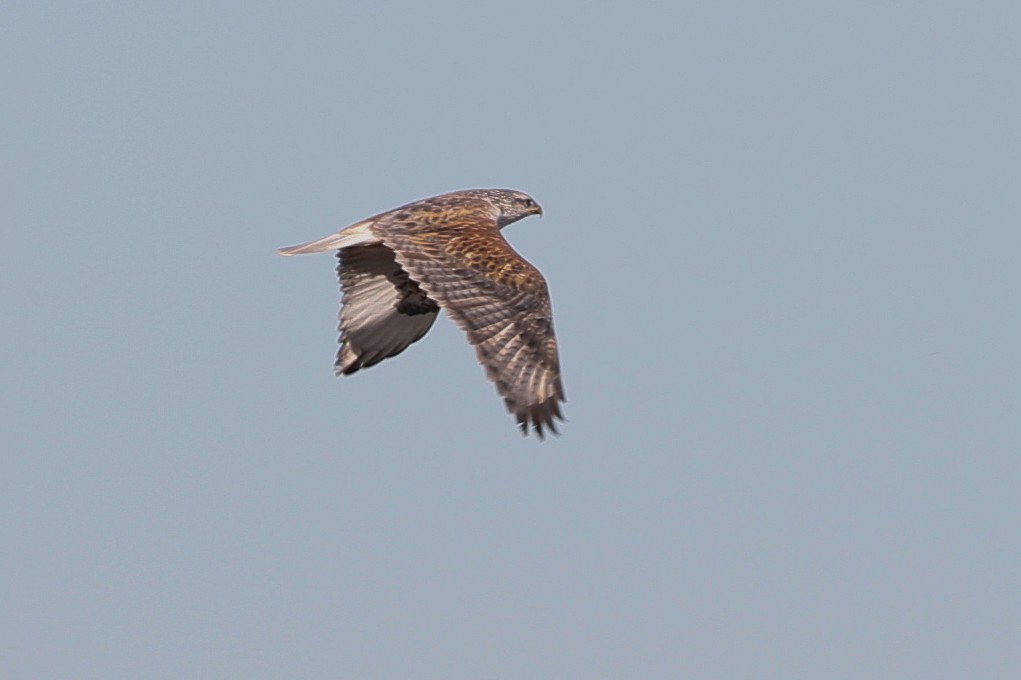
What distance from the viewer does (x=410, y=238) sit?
21125 millimetres

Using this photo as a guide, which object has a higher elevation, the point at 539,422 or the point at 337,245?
the point at 337,245

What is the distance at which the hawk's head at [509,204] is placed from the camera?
23859mm

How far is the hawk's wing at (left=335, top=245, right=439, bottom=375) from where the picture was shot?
22.6 m

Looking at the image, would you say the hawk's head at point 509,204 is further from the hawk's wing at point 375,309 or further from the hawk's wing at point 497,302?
the hawk's wing at point 497,302

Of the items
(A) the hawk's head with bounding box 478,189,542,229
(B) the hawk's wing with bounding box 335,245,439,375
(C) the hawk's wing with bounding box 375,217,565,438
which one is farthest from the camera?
(A) the hawk's head with bounding box 478,189,542,229

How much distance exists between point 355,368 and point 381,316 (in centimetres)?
67

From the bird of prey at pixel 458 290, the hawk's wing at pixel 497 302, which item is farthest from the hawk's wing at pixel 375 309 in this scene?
the hawk's wing at pixel 497 302

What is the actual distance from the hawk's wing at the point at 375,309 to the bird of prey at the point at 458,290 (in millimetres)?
11

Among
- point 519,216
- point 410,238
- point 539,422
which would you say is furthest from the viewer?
point 519,216

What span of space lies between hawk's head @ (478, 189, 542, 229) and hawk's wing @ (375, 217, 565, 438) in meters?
2.40

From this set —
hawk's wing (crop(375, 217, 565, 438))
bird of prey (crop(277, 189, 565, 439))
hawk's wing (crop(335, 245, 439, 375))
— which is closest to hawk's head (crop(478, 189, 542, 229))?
bird of prey (crop(277, 189, 565, 439))

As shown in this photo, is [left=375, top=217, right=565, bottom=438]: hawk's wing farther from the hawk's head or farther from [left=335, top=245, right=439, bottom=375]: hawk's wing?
the hawk's head

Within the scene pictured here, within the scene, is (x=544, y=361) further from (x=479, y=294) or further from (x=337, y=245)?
(x=337, y=245)

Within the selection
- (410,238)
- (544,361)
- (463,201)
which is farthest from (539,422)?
(463,201)
